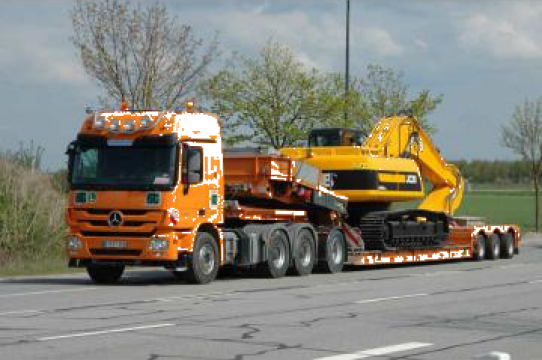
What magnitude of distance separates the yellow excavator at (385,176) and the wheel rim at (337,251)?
1387 mm

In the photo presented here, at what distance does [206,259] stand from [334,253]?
5214 mm

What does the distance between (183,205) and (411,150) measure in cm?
1149

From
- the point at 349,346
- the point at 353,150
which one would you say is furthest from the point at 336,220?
the point at 349,346

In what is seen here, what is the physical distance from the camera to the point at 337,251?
27.6 meters

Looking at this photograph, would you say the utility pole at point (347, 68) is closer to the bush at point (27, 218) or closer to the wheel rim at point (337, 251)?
the bush at point (27, 218)

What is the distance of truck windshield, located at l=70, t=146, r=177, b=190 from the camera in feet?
72.1

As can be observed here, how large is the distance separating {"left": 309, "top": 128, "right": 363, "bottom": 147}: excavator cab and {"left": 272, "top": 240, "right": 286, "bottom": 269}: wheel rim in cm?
514

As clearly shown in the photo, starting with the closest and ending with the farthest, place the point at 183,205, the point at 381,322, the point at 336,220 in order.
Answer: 1. the point at 381,322
2. the point at 183,205
3. the point at 336,220

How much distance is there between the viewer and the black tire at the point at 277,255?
25.0 meters

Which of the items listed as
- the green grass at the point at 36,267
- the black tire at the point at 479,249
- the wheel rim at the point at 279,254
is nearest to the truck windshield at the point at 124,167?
the wheel rim at the point at 279,254

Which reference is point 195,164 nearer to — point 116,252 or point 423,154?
point 116,252

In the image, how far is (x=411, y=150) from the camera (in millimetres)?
32219

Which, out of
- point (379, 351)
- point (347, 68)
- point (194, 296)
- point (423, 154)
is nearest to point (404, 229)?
point (423, 154)

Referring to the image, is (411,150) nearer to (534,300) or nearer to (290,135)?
(290,135)
